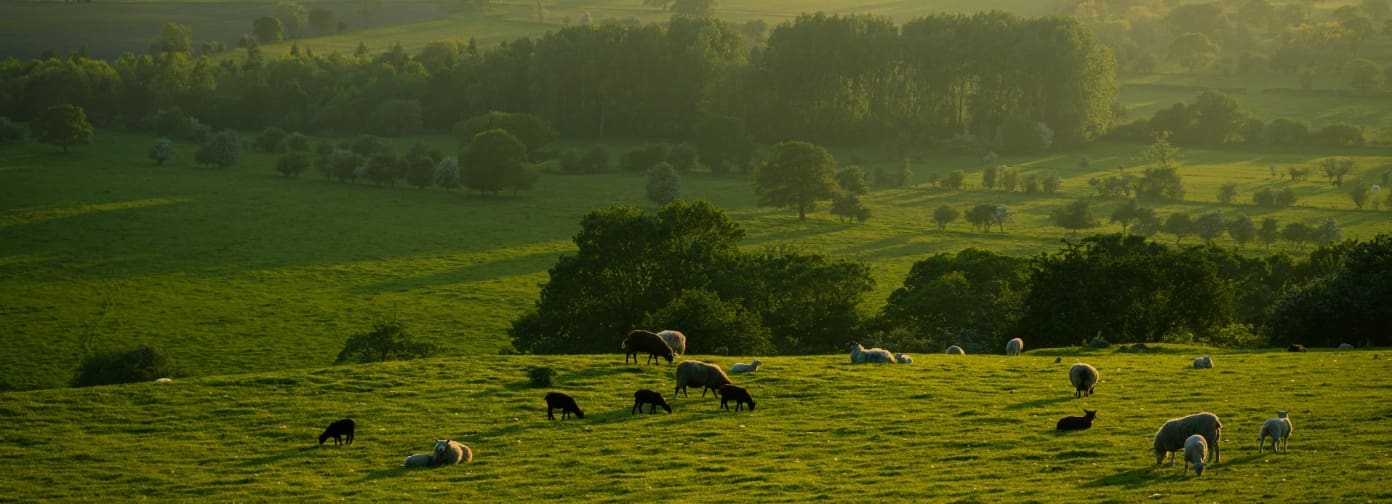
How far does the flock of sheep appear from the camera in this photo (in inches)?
950

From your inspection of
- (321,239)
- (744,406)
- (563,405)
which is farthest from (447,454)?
(321,239)

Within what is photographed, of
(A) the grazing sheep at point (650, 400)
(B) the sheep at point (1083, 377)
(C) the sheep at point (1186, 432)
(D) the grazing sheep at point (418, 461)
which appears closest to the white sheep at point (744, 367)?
(A) the grazing sheep at point (650, 400)

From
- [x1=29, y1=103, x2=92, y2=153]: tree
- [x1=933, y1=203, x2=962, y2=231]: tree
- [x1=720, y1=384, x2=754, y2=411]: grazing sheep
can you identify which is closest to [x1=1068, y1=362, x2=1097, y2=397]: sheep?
[x1=720, y1=384, x2=754, y2=411]: grazing sheep

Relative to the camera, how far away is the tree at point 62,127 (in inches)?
5389

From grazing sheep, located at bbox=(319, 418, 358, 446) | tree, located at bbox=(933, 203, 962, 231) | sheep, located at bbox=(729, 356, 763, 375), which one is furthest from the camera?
tree, located at bbox=(933, 203, 962, 231)

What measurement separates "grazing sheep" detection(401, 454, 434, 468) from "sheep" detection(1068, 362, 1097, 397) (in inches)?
642

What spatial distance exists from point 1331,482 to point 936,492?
6.81 metres

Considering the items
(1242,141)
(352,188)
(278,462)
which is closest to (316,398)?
(278,462)

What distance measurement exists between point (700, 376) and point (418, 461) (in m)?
8.18

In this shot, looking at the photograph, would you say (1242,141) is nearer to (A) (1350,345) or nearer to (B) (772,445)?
(A) (1350,345)

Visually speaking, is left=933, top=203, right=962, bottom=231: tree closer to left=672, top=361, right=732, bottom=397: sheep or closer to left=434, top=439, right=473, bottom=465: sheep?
left=672, top=361, right=732, bottom=397: sheep

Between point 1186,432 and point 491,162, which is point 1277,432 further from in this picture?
point 491,162

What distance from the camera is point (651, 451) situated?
1093 inches

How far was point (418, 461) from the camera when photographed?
1071 inches
